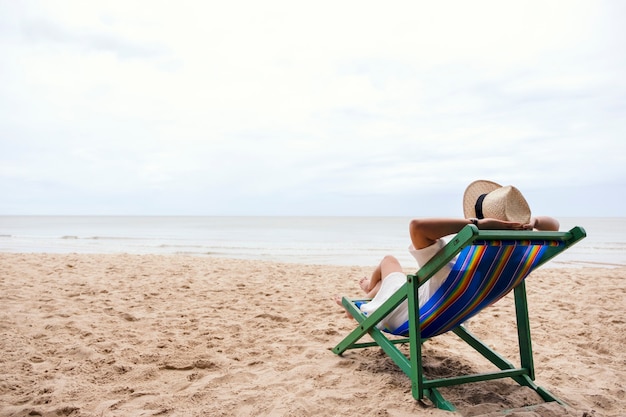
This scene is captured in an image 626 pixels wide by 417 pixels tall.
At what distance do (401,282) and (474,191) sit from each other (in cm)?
79

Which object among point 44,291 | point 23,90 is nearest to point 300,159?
point 23,90

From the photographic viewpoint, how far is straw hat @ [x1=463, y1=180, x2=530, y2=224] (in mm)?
1841

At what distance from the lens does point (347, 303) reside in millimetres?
2891

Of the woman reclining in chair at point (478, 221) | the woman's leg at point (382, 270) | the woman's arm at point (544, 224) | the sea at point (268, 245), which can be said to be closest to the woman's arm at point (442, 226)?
the woman reclining in chair at point (478, 221)

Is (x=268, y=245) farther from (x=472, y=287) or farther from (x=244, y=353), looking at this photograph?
(x=472, y=287)

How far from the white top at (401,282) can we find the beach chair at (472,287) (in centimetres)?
4

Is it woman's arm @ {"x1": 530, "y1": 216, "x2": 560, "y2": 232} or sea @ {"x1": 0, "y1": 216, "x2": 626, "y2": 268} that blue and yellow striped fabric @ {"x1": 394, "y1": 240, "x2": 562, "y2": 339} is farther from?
sea @ {"x1": 0, "y1": 216, "x2": 626, "y2": 268}

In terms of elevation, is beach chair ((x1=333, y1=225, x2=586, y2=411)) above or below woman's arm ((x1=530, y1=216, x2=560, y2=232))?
below

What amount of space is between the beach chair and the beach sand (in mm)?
138

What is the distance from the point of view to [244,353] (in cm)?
305

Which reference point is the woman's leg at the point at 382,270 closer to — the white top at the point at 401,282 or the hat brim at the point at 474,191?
the white top at the point at 401,282

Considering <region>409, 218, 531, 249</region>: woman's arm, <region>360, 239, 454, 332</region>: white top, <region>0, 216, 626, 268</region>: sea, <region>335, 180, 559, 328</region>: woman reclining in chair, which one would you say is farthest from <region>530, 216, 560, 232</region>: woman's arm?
<region>0, 216, 626, 268</region>: sea

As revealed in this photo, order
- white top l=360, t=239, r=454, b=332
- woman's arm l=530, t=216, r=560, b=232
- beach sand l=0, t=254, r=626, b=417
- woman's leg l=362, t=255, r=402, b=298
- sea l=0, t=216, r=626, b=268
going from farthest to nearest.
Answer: sea l=0, t=216, r=626, b=268, woman's leg l=362, t=255, r=402, b=298, beach sand l=0, t=254, r=626, b=417, woman's arm l=530, t=216, r=560, b=232, white top l=360, t=239, r=454, b=332

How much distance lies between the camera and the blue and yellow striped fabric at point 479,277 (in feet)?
5.93
